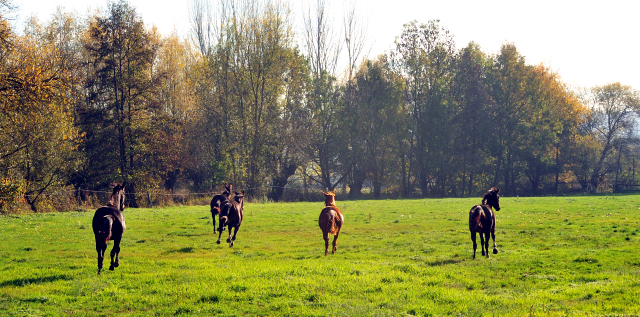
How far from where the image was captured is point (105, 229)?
11.2 meters

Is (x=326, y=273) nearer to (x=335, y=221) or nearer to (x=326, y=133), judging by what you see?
(x=335, y=221)

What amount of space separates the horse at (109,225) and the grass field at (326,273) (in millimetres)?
615

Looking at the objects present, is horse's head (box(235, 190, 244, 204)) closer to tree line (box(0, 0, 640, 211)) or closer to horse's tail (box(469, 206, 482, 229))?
horse's tail (box(469, 206, 482, 229))

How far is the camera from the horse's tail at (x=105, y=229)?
11070mm

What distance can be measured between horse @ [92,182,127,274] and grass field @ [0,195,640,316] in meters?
0.62

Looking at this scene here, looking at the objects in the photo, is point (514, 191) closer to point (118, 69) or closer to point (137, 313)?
point (118, 69)

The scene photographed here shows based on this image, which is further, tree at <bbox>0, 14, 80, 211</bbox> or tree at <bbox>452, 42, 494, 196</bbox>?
tree at <bbox>452, 42, 494, 196</bbox>

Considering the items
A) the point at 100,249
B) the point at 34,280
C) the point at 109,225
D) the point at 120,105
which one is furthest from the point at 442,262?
the point at 120,105

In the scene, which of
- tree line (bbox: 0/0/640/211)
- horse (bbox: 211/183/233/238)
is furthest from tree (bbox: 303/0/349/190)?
horse (bbox: 211/183/233/238)

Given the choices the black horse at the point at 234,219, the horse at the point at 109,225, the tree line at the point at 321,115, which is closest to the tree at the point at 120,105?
the tree line at the point at 321,115

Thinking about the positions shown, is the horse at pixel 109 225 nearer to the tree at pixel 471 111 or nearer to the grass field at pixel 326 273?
the grass field at pixel 326 273

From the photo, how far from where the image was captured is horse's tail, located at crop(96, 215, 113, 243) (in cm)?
1107

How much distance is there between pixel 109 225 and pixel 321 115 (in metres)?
50.2

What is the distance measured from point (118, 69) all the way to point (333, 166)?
31142 millimetres
